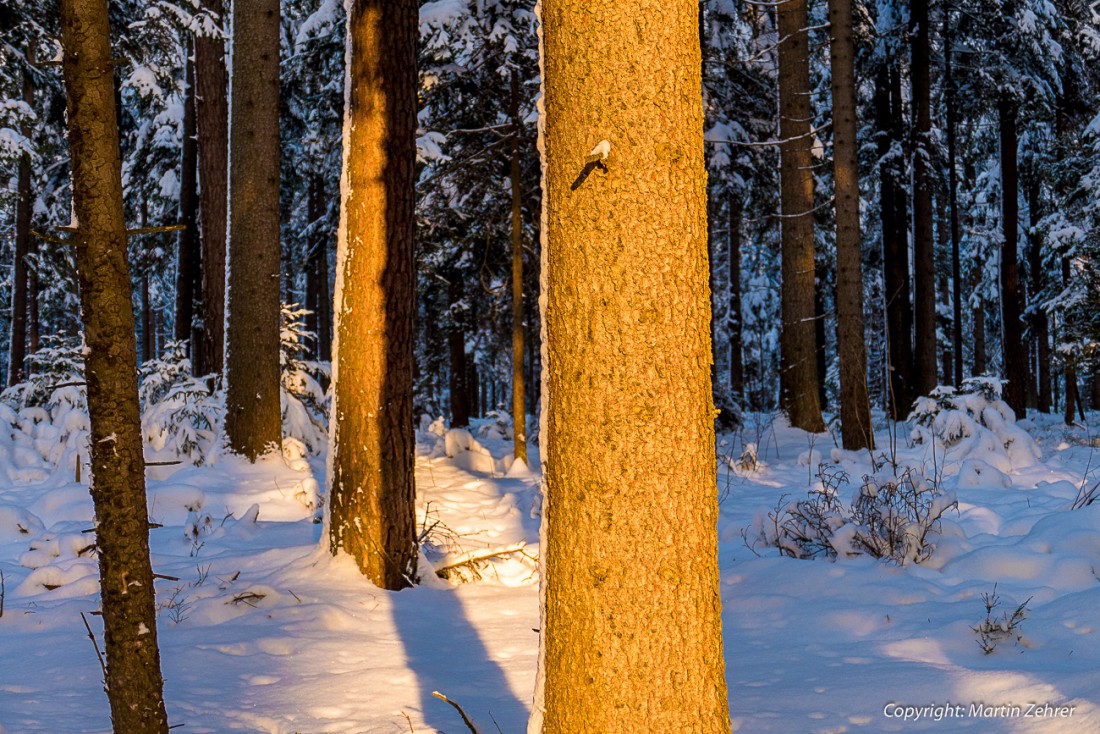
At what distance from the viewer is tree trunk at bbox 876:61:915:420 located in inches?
659

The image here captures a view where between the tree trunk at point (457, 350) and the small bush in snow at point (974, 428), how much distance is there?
9.02m

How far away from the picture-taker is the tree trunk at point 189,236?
14.5m

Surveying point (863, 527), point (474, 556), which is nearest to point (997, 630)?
point (863, 527)

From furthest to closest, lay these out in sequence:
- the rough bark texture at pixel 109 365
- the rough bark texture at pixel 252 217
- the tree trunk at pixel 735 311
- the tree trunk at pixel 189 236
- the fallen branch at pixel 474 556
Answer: the tree trunk at pixel 735 311 → the tree trunk at pixel 189 236 → the rough bark texture at pixel 252 217 → the fallen branch at pixel 474 556 → the rough bark texture at pixel 109 365

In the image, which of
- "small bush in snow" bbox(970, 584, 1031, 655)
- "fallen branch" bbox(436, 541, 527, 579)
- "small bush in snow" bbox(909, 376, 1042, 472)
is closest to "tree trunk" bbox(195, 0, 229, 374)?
"fallen branch" bbox(436, 541, 527, 579)

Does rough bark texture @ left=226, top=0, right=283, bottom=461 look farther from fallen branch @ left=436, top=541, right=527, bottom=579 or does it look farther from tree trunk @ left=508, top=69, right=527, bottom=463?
fallen branch @ left=436, top=541, right=527, bottom=579

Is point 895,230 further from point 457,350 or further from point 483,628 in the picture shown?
point 483,628

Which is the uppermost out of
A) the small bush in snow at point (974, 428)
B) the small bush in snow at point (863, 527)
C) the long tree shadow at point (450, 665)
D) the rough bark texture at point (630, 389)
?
the rough bark texture at point (630, 389)

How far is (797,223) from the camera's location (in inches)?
486

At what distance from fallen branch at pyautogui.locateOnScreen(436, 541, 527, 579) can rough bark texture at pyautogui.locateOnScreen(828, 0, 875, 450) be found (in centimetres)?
618

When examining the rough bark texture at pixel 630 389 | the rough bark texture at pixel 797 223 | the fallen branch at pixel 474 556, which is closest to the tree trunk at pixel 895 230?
the rough bark texture at pixel 797 223

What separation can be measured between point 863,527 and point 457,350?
1217 centimetres

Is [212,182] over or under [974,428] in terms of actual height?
over

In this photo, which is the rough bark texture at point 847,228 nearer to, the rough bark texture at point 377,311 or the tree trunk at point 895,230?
the tree trunk at point 895,230
